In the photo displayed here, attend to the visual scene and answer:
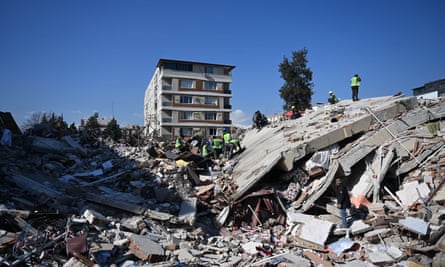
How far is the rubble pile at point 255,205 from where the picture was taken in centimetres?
470

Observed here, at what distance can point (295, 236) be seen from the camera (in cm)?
582

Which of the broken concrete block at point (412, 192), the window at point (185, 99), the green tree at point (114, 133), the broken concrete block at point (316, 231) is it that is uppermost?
the window at point (185, 99)

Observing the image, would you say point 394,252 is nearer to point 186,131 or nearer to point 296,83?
point 296,83

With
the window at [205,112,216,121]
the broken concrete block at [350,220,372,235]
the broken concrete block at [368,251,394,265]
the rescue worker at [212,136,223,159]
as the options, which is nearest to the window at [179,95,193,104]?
the window at [205,112,216,121]

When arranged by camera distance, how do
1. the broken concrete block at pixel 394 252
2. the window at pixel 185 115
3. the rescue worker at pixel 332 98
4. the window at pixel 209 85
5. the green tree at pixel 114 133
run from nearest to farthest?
the broken concrete block at pixel 394 252 → the rescue worker at pixel 332 98 → the green tree at pixel 114 133 → the window at pixel 185 115 → the window at pixel 209 85

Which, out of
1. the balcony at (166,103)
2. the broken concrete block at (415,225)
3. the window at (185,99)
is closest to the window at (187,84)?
the window at (185,99)

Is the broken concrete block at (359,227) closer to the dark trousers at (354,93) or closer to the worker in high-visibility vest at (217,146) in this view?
the worker in high-visibility vest at (217,146)

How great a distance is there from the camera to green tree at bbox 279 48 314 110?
25828 mm

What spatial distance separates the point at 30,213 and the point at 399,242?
717cm

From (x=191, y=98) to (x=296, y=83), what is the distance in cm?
1452

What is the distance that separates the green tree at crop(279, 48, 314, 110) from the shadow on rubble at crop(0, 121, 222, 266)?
685 inches

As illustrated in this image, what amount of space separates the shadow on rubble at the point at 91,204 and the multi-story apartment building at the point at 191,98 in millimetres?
22518

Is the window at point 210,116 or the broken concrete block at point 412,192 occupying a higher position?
the window at point 210,116

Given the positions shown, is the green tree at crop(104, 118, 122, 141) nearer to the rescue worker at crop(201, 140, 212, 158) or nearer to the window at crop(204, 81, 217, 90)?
the rescue worker at crop(201, 140, 212, 158)
